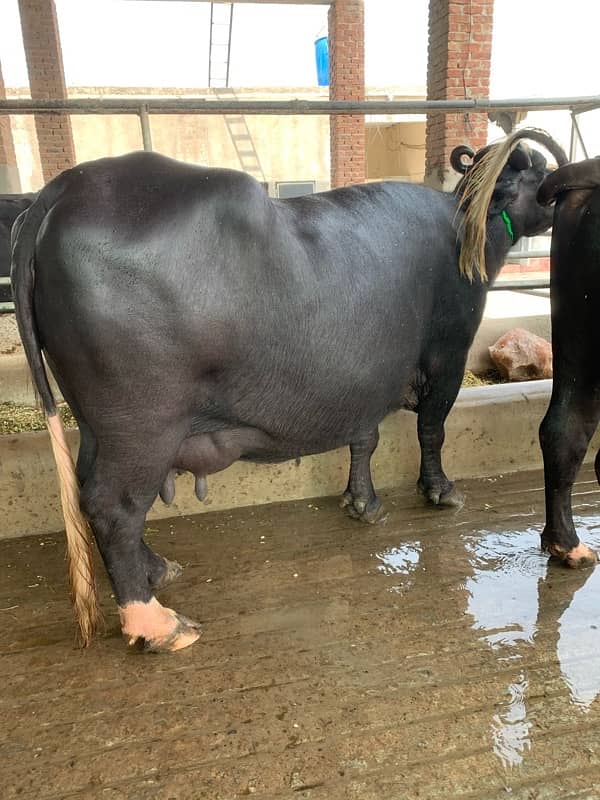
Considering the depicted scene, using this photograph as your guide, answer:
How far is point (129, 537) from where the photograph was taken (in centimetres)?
197

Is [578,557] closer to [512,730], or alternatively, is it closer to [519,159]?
[512,730]

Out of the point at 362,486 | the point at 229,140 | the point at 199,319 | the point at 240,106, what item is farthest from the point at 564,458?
the point at 229,140

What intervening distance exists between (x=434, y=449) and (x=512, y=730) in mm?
1529

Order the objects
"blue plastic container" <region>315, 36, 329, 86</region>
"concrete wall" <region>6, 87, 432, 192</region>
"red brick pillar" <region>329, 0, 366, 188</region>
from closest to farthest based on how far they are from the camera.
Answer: "red brick pillar" <region>329, 0, 366, 188</region> < "concrete wall" <region>6, 87, 432, 192</region> < "blue plastic container" <region>315, 36, 329, 86</region>

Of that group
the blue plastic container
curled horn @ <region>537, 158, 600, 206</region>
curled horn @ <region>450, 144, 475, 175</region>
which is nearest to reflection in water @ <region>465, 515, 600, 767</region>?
curled horn @ <region>537, 158, 600, 206</region>

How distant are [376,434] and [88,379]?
63.7 inches

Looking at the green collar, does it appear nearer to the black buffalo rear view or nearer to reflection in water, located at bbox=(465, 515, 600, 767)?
the black buffalo rear view

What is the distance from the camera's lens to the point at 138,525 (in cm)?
198

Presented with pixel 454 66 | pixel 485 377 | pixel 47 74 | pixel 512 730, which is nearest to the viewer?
pixel 512 730

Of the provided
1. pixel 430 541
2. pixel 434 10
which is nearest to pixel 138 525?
pixel 430 541

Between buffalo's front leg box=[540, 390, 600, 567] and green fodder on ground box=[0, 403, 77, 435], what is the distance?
267 centimetres

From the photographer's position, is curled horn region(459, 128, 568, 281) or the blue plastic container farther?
the blue plastic container

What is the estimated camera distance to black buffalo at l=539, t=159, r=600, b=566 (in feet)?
6.85

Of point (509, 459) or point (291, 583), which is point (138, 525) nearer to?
point (291, 583)
